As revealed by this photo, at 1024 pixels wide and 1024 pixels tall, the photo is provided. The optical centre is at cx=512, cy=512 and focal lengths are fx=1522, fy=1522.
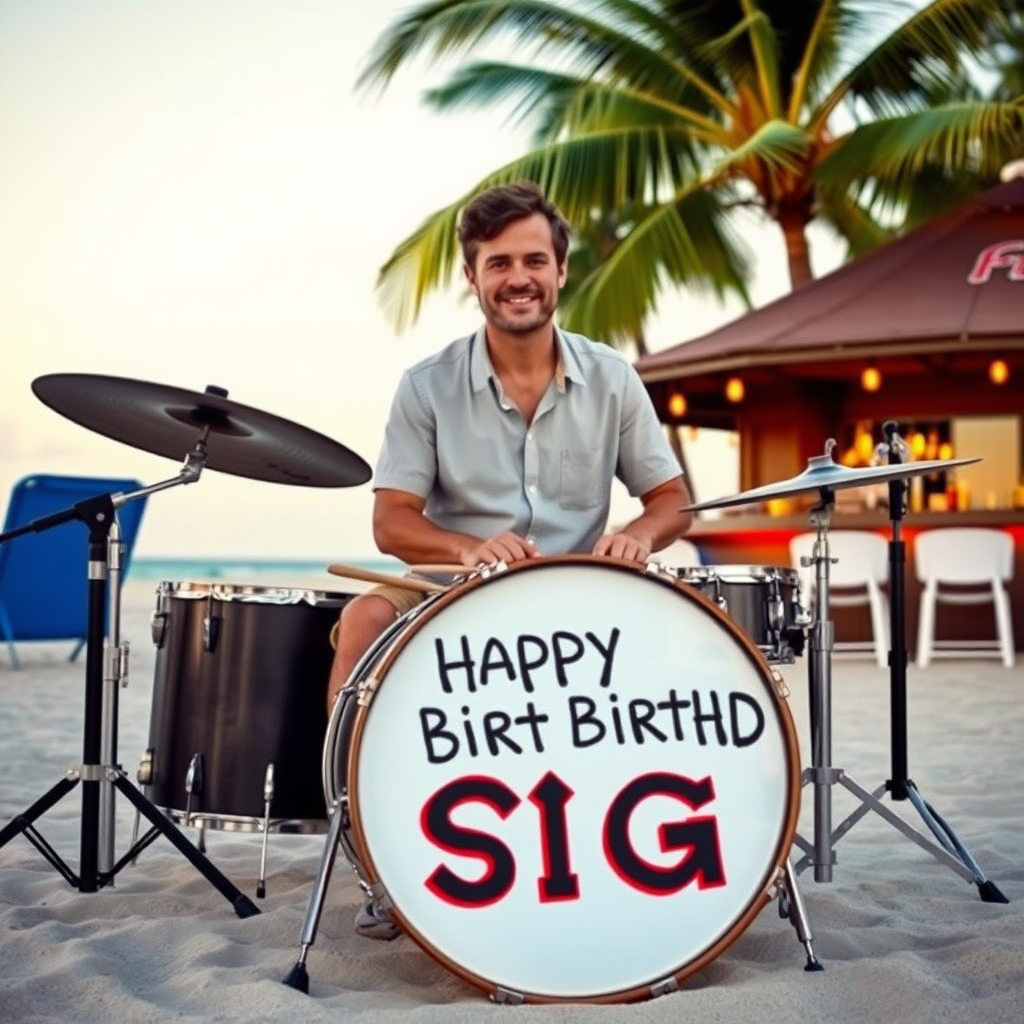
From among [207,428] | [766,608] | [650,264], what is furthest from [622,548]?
[650,264]

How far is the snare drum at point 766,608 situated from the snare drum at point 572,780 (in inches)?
32.0

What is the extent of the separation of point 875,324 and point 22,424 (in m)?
8.72

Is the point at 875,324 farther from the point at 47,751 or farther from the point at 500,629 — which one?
the point at 500,629

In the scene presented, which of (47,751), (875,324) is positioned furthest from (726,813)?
(875,324)

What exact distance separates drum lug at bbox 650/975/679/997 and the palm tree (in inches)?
481

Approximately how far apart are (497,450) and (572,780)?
0.99 m

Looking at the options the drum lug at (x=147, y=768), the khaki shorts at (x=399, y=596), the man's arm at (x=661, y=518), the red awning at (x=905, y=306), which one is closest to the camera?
the khaki shorts at (x=399, y=596)

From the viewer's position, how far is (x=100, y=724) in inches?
134

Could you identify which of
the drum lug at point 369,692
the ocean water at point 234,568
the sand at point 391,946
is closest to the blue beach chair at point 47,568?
the sand at point 391,946

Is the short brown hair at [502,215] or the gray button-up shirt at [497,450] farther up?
the short brown hair at [502,215]

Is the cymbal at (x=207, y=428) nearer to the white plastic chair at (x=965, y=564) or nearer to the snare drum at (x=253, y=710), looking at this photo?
the snare drum at (x=253, y=710)

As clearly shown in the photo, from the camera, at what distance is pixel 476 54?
1586cm

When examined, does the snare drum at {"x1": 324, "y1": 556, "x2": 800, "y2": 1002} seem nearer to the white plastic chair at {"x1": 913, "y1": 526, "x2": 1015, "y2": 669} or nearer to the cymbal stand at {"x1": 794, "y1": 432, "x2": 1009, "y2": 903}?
the cymbal stand at {"x1": 794, "y1": 432, "x2": 1009, "y2": 903}

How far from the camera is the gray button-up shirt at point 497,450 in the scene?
3.43 metres
